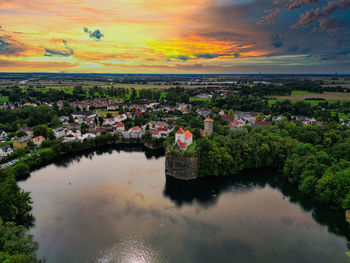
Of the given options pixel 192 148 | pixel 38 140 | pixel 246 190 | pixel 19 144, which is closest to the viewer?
pixel 246 190

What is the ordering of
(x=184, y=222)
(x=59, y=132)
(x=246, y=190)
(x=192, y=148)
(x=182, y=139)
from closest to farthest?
(x=184, y=222), (x=246, y=190), (x=192, y=148), (x=182, y=139), (x=59, y=132)

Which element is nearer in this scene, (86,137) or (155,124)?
(86,137)

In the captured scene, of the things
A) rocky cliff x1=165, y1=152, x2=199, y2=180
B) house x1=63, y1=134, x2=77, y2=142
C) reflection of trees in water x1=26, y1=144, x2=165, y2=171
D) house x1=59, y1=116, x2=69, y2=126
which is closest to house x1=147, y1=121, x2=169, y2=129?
reflection of trees in water x1=26, y1=144, x2=165, y2=171

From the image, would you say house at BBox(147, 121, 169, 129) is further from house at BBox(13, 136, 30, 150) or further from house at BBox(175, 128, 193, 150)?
house at BBox(13, 136, 30, 150)

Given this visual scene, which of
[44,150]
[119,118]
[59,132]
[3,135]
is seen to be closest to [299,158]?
[44,150]

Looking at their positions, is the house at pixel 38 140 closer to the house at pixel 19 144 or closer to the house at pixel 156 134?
the house at pixel 19 144

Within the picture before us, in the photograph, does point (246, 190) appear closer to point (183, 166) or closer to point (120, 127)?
point (183, 166)

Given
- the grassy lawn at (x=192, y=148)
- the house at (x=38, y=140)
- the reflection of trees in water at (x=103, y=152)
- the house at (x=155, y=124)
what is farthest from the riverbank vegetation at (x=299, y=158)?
the house at (x=38, y=140)
